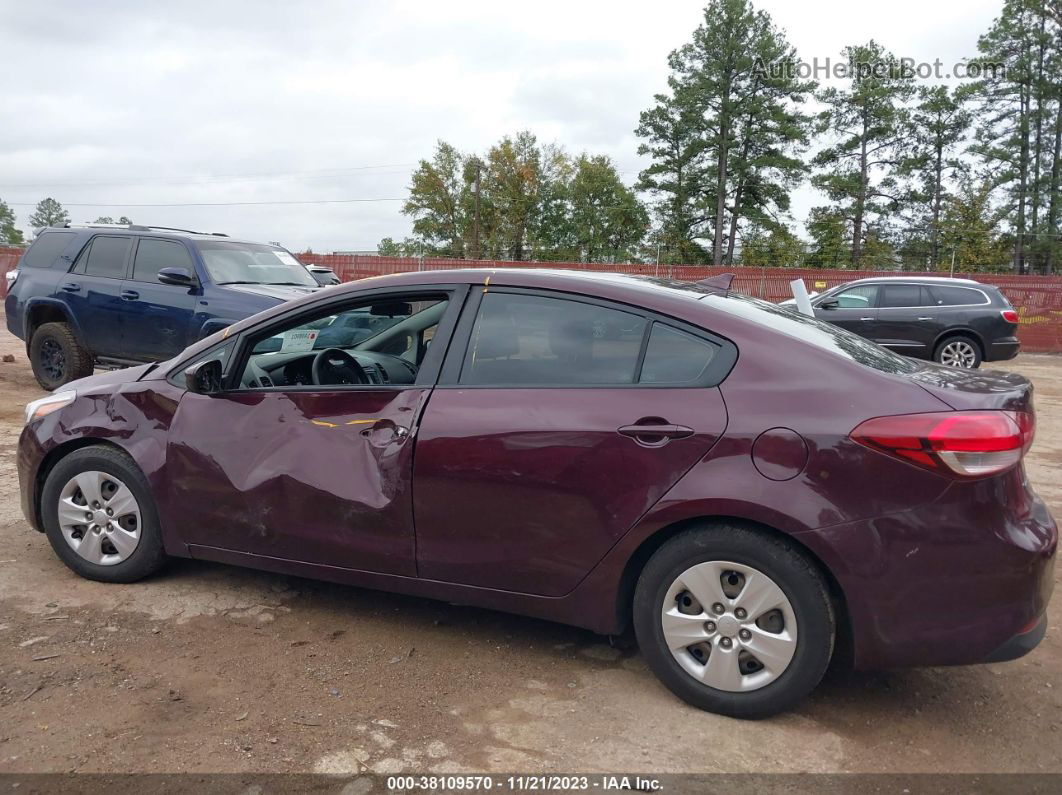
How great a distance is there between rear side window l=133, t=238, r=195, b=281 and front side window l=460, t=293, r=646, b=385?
6297 mm

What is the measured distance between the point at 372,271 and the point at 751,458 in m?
25.6

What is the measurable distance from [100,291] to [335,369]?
6.25 m

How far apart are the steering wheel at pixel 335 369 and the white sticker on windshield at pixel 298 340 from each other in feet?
0.57

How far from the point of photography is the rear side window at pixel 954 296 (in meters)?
13.8

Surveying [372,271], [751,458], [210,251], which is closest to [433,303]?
[751,458]

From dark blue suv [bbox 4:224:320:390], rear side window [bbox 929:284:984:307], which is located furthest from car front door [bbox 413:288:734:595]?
rear side window [bbox 929:284:984:307]

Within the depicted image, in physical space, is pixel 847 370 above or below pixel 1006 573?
above

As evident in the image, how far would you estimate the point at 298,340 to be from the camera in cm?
419

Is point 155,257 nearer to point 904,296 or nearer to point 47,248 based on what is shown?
point 47,248

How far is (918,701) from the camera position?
3207mm

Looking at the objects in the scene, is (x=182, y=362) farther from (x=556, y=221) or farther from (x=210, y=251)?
(x=556, y=221)

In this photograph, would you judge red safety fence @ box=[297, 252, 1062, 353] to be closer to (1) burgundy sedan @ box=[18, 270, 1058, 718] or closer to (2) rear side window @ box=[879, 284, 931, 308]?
(2) rear side window @ box=[879, 284, 931, 308]

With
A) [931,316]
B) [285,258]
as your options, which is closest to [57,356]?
[285,258]

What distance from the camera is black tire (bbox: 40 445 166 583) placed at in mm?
3924
